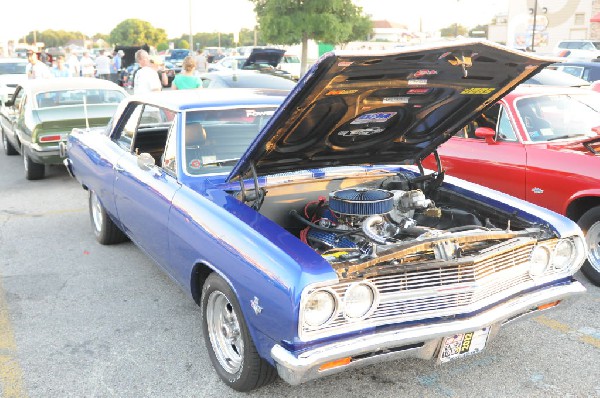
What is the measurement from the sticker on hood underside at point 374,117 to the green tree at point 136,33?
9419cm

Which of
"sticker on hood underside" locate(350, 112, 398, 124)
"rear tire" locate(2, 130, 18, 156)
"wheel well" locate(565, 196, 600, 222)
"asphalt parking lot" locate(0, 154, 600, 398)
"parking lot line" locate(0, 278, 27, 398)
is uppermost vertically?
"sticker on hood underside" locate(350, 112, 398, 124)

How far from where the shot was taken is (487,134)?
18.7 ft

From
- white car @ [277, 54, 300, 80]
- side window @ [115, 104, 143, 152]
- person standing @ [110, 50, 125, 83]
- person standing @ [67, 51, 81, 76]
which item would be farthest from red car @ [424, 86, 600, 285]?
person standing @ [110, 50, 125, 83]

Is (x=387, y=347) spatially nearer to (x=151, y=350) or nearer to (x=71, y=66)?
(x=151, y=350)

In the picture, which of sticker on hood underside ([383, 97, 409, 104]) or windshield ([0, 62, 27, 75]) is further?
windshield ([0, 62, 27, 75])

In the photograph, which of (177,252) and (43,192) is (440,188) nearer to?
(177,252)

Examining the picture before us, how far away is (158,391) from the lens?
3.37 meters

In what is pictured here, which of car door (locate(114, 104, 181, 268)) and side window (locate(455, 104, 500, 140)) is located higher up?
side window (locate(455, 104, 500, 140))

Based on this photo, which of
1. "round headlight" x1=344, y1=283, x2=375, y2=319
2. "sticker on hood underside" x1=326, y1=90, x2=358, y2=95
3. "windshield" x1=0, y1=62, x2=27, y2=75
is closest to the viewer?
"round headlight" x1=344, y1=283, x2=375, y2=319

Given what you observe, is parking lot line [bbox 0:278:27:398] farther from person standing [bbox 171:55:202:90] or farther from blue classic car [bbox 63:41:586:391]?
person standing [bbox 171:55:202:90]

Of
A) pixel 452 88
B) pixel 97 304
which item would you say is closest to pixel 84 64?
pixel 97 304

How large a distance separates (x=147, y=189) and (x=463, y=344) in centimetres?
240

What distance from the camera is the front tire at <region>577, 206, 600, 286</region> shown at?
15.8 ft

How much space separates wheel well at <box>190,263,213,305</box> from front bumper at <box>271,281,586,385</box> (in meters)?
0.94
